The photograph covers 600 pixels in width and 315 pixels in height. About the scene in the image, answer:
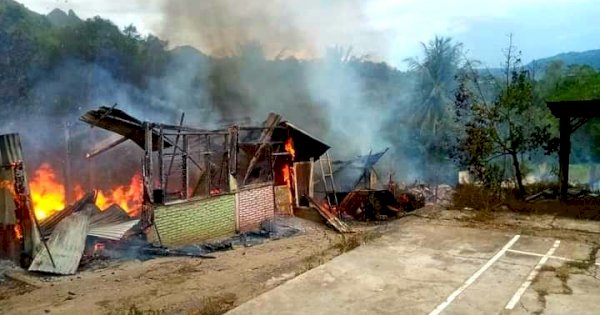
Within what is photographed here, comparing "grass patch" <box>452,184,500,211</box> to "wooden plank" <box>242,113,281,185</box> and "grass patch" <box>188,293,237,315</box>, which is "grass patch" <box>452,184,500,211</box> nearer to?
"wooden plank" <box>242,113,281,185</box>

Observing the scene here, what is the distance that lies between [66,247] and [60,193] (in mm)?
7255

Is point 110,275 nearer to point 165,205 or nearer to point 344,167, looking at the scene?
point 165,205

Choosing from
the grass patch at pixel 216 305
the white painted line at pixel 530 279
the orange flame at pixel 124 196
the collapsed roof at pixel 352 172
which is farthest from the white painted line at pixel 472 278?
the orange flame at pixel 124 196

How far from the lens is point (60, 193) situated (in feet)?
57.8

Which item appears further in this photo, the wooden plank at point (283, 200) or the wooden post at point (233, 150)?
the wooden plank at point (283, 200)

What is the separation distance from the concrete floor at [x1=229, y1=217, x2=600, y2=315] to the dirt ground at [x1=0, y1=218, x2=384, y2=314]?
26.6 inches

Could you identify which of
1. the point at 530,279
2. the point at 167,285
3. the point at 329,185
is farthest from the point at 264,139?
the point at 530,279

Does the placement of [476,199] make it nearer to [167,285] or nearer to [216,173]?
[216,173]

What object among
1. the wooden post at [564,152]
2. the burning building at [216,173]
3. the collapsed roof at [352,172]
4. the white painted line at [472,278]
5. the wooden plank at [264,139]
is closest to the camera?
the white painted line at [472,278]

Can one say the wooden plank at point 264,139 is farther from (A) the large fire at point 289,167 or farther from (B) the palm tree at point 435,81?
(B) the palm tree at point 435,81

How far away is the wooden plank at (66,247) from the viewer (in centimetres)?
1055

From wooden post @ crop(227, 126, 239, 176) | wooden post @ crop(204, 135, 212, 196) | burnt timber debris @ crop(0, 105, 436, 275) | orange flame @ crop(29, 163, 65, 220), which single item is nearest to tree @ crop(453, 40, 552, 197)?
burnt timber debris @ crop(0, 105, 436, 275)

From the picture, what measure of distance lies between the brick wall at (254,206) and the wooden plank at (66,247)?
4585mm

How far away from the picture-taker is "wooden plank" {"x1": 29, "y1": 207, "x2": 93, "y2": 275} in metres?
10.6
